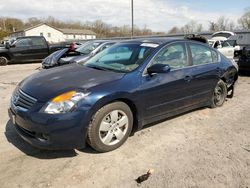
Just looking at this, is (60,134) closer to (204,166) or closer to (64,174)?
(64,174)

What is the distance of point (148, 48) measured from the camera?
15.5 feet

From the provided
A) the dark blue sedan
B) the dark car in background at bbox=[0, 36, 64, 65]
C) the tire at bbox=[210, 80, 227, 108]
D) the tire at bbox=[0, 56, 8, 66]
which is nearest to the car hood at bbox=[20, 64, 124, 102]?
the dark blue sedan

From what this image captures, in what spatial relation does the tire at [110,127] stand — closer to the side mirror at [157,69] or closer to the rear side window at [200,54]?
the side mirror at [157,69]

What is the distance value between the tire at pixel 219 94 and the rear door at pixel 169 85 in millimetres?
1029

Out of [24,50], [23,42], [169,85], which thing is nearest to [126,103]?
[169,85]

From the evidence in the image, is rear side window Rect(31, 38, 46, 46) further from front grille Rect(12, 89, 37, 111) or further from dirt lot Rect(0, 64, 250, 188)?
front grille Rect(12, 89, 37, 111)

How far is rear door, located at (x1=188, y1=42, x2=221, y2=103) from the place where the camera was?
5.26 m

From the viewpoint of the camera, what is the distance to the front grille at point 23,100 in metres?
3.68

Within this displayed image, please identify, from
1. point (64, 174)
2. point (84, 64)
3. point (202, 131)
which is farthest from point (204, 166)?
point (84, 64)

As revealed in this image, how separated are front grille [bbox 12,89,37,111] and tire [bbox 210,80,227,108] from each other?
3.82 m

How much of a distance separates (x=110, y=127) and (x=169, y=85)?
132cm

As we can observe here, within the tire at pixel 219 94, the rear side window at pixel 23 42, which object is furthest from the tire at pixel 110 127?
the rear side window at pixel 23 42

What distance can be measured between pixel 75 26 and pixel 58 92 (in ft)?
364

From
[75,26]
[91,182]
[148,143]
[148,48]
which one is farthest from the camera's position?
[75,26]
